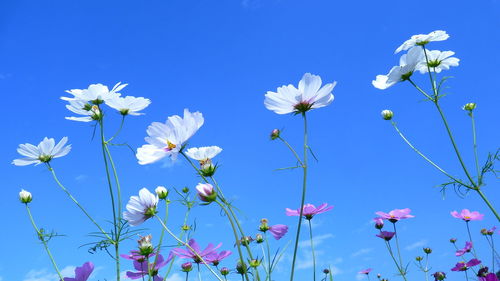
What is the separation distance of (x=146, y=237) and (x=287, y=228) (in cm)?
42

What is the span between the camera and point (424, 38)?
1.79m

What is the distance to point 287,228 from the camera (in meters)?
1.43

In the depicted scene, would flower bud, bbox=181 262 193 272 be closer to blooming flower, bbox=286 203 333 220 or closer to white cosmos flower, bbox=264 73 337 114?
blooming flower, bbox=286 203 333 220

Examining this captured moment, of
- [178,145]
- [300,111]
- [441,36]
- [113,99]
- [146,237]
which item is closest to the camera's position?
[178,145]

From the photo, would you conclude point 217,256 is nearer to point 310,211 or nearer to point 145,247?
point 145,247

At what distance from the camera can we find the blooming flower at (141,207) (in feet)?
3.64

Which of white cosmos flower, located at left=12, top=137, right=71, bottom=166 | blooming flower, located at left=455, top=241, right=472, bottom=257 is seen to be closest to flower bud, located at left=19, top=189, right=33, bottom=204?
white cosmos flower, located at left=12, top=137, right=71, bottom=166

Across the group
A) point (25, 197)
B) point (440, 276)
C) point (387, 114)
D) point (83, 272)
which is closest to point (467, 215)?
point (440, 276)

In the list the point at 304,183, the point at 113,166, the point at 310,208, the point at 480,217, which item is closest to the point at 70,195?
the point at 113,166

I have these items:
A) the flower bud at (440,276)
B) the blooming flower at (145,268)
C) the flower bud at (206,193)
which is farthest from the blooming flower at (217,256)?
the flower bud at (440,276)

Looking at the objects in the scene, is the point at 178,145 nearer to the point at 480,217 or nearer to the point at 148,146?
the point at 148,146

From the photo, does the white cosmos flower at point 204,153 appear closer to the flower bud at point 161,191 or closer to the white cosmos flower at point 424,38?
the flower bud at point 161,191

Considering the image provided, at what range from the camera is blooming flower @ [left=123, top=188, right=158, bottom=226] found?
1.11 metres

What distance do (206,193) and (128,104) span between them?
28.7 inches
